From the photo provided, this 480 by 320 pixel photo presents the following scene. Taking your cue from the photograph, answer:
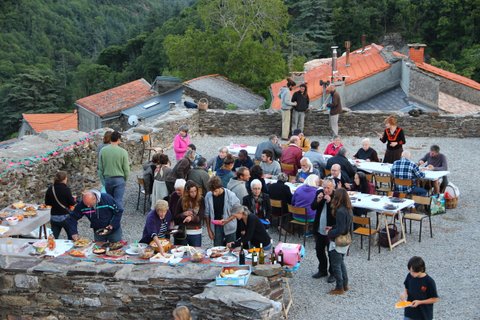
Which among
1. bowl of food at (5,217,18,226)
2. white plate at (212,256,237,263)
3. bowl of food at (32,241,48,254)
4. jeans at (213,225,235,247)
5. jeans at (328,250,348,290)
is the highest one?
bowl of food at (5,217,18,226)

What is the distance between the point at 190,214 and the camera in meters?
9.11

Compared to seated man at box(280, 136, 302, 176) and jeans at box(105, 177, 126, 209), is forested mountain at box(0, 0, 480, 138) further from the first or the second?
jeans at box(105, 177, 126, 209)

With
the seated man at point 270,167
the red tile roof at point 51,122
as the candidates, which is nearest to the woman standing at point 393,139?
the seated man at point 270,167

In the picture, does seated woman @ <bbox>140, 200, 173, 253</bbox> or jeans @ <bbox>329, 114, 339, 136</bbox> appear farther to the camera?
jeans @ <bbox>329, 114, 339, 136</bbox>

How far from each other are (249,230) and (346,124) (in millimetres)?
9791

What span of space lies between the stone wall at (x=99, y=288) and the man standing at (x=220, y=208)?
133 centimetres

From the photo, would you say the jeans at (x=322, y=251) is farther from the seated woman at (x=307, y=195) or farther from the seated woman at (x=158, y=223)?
the seated woman at (x=158, y=223)

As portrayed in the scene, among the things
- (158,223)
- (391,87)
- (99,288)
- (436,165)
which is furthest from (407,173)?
(391,87)

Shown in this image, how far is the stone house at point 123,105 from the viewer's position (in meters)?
39.8

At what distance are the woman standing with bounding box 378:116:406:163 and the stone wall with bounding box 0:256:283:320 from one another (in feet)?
20.7

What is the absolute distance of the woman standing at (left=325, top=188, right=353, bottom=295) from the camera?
8.55 meters

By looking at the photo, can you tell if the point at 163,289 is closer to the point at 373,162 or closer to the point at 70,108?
the point at 373,162

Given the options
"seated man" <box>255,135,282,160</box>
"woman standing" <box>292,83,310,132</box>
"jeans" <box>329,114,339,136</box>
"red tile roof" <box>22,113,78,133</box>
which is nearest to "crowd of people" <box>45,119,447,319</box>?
"seated man" <box>255,135,282,160</box>

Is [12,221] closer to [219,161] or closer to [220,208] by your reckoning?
[220,208]
